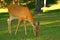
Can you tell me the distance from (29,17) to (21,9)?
593 mm

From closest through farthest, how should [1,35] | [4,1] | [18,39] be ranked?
[18,39], [1,35], [4,1]

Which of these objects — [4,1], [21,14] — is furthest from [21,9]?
[4,1]

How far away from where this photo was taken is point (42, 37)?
36.0ft

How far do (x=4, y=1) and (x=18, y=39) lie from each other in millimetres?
28046

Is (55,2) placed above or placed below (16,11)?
below

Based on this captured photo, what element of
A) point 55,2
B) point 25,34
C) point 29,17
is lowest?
point 55,2

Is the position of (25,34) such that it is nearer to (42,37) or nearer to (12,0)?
(42,37)

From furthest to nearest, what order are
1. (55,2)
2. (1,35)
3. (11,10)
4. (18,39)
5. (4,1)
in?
(55,2) < (4,1) < (11,10) < (1,35) < (18,39)

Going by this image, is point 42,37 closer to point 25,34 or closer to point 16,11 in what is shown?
point 25,34

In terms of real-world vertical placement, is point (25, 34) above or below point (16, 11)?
below

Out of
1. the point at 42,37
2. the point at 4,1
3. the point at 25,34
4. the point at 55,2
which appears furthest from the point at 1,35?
the point at 55,2

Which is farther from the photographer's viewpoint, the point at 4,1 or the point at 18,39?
the point at 4,1

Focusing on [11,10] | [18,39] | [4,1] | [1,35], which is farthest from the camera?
[4,1]

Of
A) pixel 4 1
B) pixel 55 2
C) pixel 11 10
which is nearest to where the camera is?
pixel 11 10
